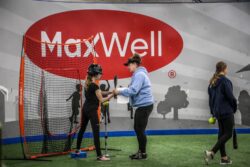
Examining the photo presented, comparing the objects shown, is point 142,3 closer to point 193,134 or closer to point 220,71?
point 193,134

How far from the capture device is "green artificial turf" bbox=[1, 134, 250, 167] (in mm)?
6543

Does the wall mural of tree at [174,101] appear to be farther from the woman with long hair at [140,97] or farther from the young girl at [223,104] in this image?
the young girl at [223,104]

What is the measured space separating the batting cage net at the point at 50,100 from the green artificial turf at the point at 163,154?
499mm

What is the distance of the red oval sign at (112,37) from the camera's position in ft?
32.7

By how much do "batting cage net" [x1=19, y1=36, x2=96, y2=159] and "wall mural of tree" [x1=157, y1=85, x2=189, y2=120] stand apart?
78.6 inches

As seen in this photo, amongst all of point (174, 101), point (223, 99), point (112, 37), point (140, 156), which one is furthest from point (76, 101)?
point (223, 99)

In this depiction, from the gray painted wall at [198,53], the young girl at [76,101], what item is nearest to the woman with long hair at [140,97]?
the young girl at [76,101]

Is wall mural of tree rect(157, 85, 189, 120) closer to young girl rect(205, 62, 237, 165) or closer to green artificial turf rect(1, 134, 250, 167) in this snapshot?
green artificial turf rect(1, 134, 250, 167)

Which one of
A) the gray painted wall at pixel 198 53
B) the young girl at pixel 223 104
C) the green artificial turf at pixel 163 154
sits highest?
the gray painted wall at pixel 198 53

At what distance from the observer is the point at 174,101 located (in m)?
10.5

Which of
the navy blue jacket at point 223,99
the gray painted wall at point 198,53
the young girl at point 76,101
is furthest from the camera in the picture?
the gray painted wall at point 198,53

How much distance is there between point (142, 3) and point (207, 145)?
3.97m

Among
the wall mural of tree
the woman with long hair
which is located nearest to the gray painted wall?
the wall mural of tree

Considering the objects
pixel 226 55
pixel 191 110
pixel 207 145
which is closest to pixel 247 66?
pixel 226 55
